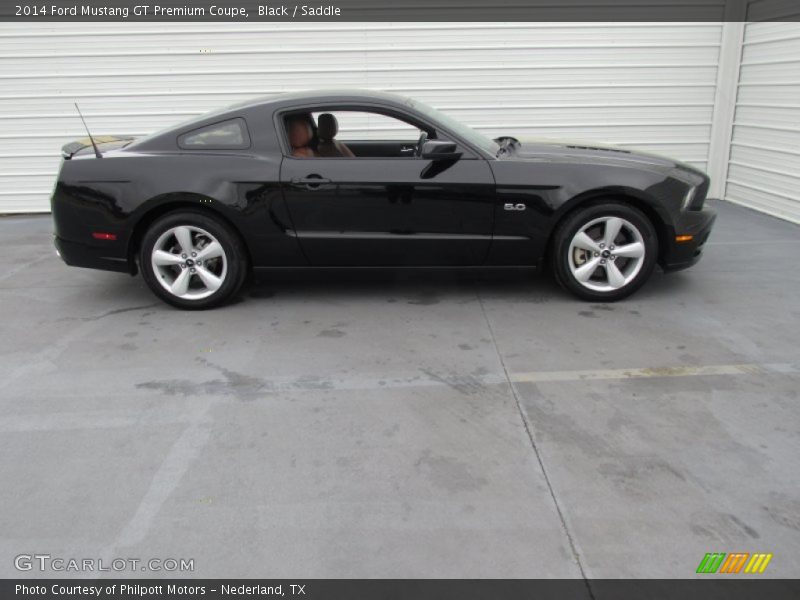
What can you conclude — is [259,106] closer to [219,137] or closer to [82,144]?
[219,137]

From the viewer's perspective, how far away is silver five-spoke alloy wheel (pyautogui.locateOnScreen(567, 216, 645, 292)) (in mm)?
4527

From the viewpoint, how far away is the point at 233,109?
15.2ft

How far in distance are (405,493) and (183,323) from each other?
2.53m

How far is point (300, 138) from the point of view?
183 inches

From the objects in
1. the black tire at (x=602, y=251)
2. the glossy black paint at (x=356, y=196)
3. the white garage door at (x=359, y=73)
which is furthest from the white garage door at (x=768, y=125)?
the black tire at (x=602, y=251)

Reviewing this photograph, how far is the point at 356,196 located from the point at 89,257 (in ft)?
6.49

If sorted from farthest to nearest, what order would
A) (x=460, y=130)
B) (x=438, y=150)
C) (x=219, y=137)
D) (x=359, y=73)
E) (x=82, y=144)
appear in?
(x=359, y=73)
(x=82, y=144)
(x=460, y=130)
(x=219, y=137)
(x=438, y=150)

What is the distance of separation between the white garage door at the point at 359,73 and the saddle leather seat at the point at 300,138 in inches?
138

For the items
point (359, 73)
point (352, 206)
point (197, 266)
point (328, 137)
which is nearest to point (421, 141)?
point (352, 206)
